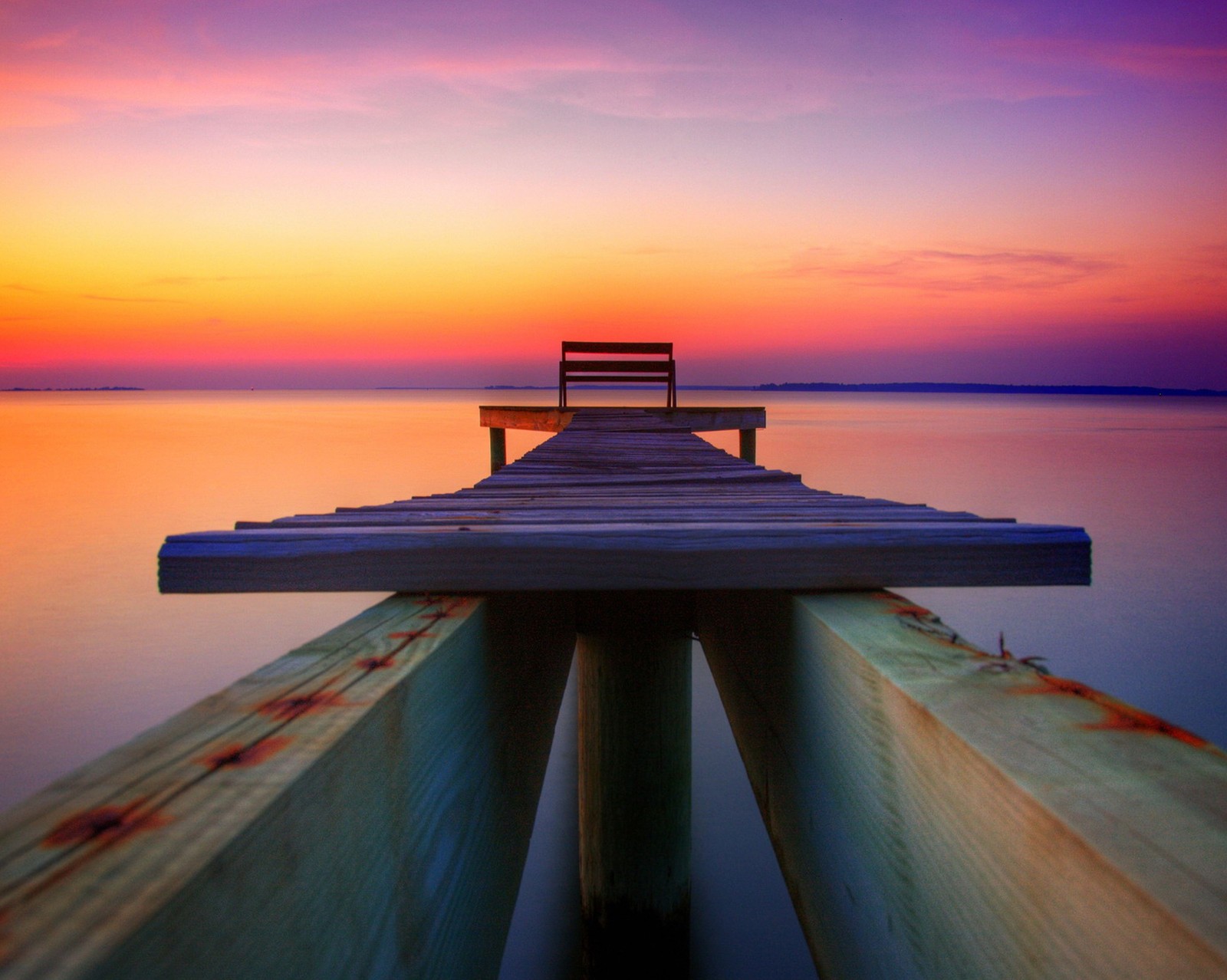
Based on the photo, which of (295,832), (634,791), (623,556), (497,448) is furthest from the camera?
(497,448)

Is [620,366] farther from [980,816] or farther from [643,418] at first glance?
[980,816]

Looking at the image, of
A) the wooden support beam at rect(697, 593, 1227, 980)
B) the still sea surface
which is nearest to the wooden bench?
the still sea surface

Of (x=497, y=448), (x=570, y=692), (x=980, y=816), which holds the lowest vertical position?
(x=570, y=692)

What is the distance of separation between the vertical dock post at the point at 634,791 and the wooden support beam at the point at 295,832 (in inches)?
75.1

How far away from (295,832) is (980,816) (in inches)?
19.6

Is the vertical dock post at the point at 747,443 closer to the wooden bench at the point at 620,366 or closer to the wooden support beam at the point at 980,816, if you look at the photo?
the wooden bench at the point at 620,366

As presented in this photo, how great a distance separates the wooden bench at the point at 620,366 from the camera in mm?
9305

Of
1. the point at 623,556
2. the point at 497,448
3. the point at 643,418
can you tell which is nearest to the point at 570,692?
the point at 643,418

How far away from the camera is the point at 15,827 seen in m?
0.47

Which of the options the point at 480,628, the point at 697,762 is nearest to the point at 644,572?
the point at 480,628

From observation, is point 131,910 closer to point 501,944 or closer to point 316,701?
point 316,701

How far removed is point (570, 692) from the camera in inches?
298

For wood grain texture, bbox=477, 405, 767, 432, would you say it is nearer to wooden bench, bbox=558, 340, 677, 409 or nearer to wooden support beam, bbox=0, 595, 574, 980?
wooden bench, bbox=558, 340, 677, 409

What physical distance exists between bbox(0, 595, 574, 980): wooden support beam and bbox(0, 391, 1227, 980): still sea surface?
15.2 ft
